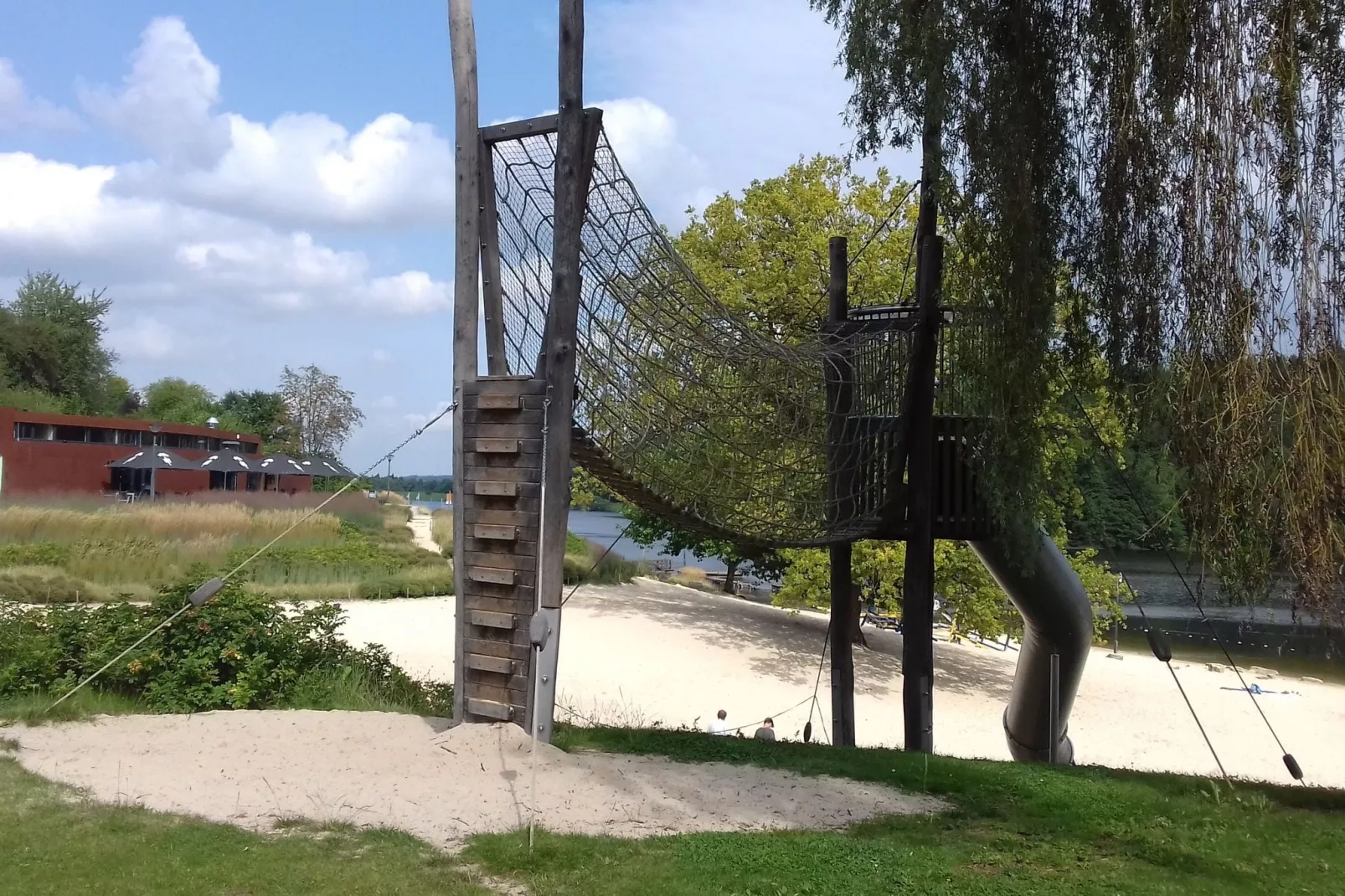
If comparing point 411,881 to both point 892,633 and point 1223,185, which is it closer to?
point 1223,185

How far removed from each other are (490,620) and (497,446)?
2.89ft

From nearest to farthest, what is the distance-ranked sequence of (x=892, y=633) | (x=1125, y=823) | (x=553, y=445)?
1. (x=1125, y=823)
2. (x=553, y=445)
3. (x=892, y=633)

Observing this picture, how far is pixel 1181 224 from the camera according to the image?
16.3 ft

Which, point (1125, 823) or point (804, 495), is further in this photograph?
point (804, 495)

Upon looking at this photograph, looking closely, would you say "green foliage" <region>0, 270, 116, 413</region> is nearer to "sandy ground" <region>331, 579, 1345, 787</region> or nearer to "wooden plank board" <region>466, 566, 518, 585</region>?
"sandy ground" <region>331, 579, 1345, 787</region>

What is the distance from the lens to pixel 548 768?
16.9 feet

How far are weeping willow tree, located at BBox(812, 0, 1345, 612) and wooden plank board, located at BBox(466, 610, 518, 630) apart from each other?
2916 mm

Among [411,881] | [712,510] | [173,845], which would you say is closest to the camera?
[411,881]

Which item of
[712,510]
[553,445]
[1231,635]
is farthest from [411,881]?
[1231,635]

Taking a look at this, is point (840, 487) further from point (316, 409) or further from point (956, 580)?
point (316, 409)

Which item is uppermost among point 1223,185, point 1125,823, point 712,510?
point 1223,185

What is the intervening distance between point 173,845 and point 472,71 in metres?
4.00

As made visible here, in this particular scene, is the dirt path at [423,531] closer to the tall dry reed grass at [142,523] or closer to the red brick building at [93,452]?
the red brick building at [93,452]

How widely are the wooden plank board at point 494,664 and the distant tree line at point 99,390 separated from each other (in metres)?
31.5
